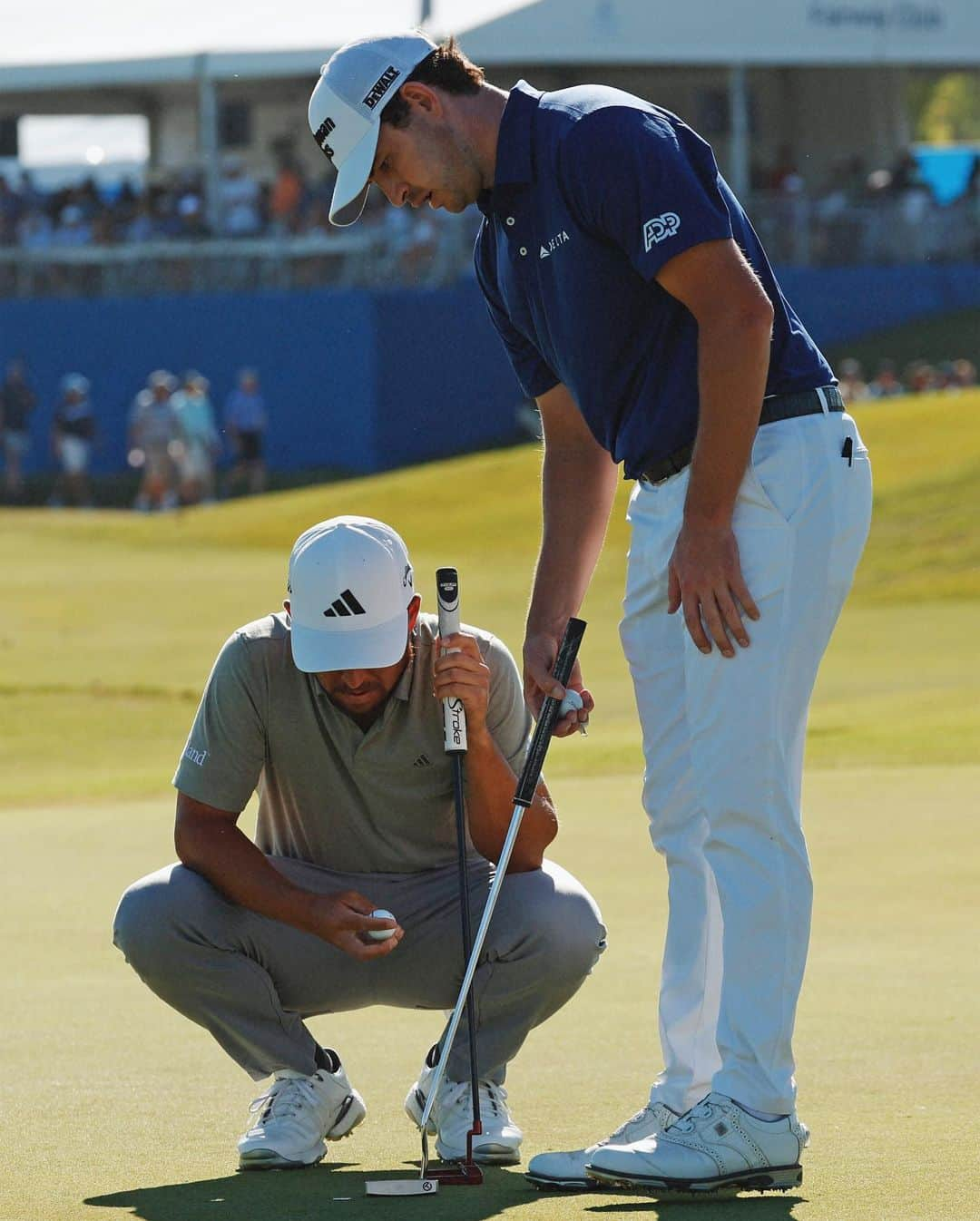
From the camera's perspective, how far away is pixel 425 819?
15.7ft

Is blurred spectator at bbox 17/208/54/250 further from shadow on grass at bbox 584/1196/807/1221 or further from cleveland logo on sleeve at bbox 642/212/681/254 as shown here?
shadow on grass at bbox 584/1196/807/1221

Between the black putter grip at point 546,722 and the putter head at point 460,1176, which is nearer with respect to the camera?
the putter head at point 460,1176

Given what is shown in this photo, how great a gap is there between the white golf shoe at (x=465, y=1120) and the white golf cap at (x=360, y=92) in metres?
1.72

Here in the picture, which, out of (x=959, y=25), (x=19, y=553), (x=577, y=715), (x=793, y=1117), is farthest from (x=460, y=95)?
(x=959, y=25)

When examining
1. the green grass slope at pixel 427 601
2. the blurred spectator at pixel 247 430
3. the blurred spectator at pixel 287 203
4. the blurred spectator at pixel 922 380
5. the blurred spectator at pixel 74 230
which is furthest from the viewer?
the blurred spectator at pixel 74 230

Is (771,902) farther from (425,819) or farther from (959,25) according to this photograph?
(959,25)

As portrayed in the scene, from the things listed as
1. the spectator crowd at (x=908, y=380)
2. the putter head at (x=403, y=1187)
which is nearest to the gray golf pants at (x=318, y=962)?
the putter head at (x=403, y=1187)

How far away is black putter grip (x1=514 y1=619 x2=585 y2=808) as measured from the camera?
430 centimetres

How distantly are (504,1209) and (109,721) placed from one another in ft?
35.2

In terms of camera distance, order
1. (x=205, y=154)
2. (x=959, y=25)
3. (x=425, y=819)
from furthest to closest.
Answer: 1. (x=959, y=25)
2. (x=205, y=154)
3. (x=425, y=819)

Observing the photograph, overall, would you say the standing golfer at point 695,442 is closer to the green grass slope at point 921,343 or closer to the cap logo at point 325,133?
the cap logo at point 325,133

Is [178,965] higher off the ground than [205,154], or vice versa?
[205,154]

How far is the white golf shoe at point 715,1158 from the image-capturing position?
382 cm

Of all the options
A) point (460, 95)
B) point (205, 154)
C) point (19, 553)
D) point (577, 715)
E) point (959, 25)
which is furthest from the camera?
point (959, 25)
